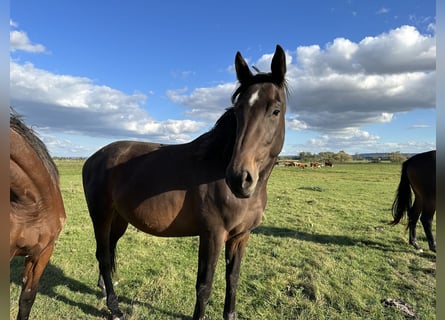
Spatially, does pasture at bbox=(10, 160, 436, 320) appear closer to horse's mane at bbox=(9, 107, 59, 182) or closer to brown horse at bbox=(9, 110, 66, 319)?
brown horse at bbox=(9, 110, 66, 319)

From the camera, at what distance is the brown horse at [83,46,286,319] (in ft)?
7.89

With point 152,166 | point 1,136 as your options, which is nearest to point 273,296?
point 152,166

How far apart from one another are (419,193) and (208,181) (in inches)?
235

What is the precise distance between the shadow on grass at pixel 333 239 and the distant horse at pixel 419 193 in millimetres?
406

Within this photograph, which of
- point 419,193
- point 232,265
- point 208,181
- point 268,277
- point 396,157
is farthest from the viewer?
point 396,157

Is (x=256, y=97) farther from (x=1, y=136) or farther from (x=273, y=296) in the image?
(x=273, y=296)

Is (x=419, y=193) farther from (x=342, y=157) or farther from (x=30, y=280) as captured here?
(x=342, y=157)

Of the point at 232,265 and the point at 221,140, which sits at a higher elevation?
the point at 221,140

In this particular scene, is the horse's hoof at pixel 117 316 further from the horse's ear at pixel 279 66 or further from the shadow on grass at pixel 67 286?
the horse's ear at pixel 279 66

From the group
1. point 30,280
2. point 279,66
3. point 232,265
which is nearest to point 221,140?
point 279,66

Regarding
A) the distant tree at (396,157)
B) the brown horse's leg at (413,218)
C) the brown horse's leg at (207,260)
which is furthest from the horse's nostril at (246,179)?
the distant tree at (396,157)

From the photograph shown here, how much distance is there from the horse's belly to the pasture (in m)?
1.30

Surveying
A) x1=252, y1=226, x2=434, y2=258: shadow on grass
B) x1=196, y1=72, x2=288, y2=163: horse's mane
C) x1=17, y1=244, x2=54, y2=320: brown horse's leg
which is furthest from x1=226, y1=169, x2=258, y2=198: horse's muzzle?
x1=252, y1=226, x2=434, y2=258: shadow on grass

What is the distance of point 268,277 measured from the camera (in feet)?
15.4
